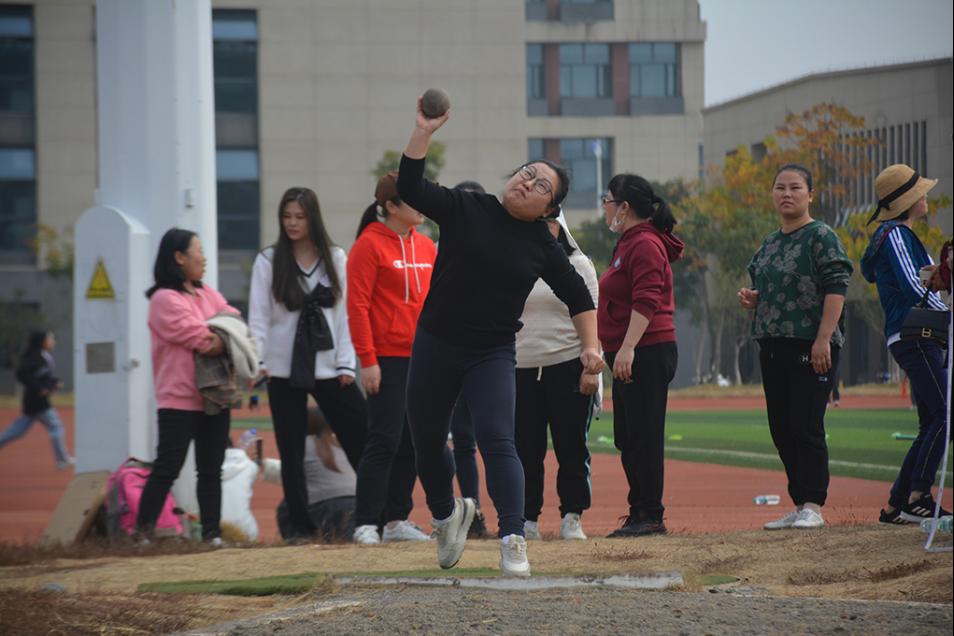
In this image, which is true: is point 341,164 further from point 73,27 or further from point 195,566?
point 195,566

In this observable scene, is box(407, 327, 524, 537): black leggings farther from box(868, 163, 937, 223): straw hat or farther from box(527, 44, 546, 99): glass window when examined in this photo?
box(527, 44, 546, 99): glass window

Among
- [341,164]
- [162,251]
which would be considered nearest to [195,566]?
[162,251]

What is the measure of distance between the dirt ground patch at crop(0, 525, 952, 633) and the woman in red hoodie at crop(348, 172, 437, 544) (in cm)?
51

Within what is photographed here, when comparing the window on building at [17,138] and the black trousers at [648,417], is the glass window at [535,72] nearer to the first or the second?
the window on building at [17,138]

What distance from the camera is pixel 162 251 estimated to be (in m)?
8.96

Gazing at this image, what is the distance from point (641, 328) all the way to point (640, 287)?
0.24 metres

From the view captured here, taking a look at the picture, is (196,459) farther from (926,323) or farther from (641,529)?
(926,323)

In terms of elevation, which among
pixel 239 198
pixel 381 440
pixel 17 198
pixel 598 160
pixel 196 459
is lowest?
pixel 196 459

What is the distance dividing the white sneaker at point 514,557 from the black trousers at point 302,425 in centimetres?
271

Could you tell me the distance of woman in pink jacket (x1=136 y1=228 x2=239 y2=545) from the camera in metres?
8.79

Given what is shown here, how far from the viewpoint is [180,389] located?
880 centimetres

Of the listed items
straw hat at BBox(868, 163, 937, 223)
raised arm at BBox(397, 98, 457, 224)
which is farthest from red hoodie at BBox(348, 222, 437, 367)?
straw hat at BBox(868, 163, 937, 223)

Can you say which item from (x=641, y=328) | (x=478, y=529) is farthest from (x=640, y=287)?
(x=478, y=529)

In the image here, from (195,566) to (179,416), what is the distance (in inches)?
Answer: 59.6
